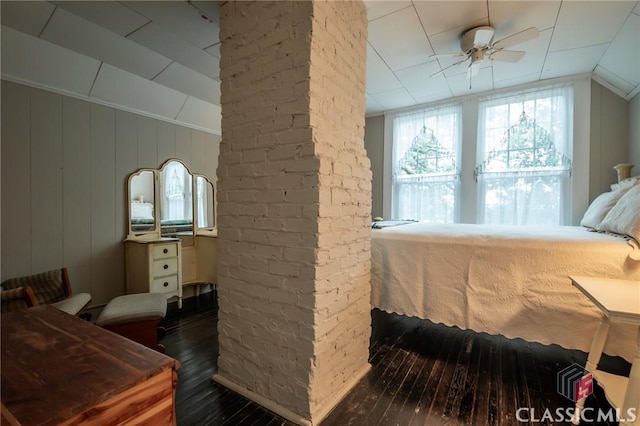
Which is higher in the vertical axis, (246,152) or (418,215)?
(246,152)

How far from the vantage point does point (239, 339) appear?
5.41ft

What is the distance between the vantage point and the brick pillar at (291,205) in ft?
4.61

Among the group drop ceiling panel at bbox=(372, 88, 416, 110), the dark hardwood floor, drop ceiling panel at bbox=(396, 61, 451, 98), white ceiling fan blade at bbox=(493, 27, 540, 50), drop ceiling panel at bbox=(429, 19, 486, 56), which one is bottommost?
the dark hardwood floor

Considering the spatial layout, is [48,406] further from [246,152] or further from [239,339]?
[246,152]

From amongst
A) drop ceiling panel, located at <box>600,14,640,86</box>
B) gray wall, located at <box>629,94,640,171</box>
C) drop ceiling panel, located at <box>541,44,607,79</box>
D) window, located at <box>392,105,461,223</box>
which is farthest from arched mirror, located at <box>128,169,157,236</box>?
gray wall, located at <box>629,94,640,171</box>

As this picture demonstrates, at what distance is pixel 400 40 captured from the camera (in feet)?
8.06

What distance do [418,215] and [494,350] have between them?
7.31ft

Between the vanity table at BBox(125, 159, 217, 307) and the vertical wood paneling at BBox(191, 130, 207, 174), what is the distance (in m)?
0.11

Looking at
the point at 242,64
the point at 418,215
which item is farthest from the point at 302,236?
the point at 418,215

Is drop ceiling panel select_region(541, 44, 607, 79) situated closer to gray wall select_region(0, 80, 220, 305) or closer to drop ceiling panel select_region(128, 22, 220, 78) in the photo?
drop ceiling panel select_region(128, 22, 220, 78)

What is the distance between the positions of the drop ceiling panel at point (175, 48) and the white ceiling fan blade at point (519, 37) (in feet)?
8.09

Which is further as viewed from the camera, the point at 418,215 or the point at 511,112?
the point at 418,215

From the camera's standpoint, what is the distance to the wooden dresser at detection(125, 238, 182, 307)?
2707 mm

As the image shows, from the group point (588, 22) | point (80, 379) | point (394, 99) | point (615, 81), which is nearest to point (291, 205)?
point (80, 379)
